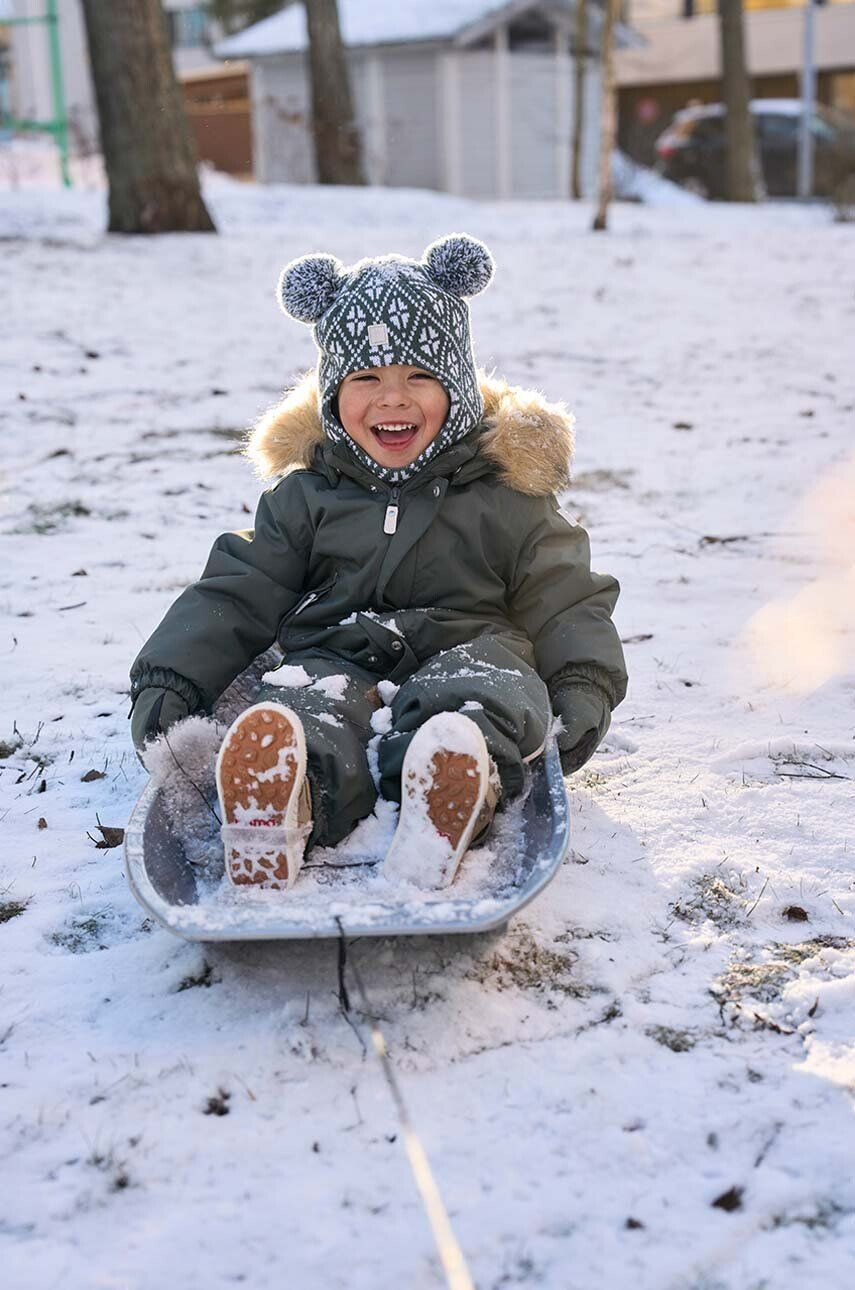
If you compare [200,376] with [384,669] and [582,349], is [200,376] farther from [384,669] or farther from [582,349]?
[384,669]

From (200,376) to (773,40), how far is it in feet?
85.2

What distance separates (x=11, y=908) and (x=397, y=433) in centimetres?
122

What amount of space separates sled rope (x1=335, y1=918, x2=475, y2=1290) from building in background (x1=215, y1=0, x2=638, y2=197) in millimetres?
20992

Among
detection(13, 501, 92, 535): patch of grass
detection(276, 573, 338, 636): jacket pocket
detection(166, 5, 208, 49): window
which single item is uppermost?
detection(166, 5, 208, 49): window

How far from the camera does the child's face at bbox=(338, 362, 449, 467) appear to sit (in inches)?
106

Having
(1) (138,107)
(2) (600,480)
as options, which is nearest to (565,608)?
(2) (600,480)

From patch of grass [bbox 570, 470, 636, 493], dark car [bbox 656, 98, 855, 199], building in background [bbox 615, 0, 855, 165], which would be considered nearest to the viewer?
patch of grass [bbox 570, 470, 636, 493]

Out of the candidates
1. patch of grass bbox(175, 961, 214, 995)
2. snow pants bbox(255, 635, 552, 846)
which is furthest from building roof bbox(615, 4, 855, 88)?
Result: patch of grass bbox(175, 961, 214, 995)

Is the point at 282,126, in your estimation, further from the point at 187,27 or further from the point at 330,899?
the point at 330,899

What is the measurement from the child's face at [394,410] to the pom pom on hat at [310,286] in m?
0.21

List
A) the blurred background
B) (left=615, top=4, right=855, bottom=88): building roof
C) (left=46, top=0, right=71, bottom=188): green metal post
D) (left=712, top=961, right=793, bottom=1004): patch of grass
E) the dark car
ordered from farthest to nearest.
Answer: (left=615, top=4, right=855, bottom=88): building roof, the dark car, the blurred background, (left=46, top=0, right=71, bottom=188): green metal post, (left=712, top=961, right=793, bottom=1004): patch of grass

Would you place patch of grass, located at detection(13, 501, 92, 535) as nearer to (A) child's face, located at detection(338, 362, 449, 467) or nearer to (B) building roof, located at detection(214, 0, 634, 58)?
(A) child's face, located at detection(338, 362, 449, 467)

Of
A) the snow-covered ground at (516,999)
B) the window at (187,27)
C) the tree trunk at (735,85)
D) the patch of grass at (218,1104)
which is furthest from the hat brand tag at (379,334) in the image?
the window at (187,27)

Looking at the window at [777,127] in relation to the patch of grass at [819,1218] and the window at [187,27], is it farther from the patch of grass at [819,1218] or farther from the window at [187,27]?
the patch of grass at [819,1218]
